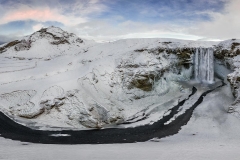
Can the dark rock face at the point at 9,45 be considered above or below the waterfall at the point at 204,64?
above

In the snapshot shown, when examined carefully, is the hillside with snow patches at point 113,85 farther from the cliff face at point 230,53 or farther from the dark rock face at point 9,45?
the dark rock face at point 9,45

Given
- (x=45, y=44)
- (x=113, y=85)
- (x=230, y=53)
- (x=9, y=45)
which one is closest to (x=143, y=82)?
(x=113, y=85)

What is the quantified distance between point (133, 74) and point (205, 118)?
48.8 ft

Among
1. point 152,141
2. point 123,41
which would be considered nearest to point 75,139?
point 152,141

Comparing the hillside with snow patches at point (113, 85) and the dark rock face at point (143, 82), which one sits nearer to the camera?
the hillside with snow patches at point (113, 85)

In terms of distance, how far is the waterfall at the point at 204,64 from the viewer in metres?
49.2

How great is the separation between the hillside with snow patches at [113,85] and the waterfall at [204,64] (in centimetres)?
123

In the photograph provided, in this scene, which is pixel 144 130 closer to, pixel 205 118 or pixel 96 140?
pixel 96 140

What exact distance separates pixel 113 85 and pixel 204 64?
73.7ft

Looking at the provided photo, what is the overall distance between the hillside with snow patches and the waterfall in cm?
123

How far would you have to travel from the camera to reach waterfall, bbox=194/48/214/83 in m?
49.2

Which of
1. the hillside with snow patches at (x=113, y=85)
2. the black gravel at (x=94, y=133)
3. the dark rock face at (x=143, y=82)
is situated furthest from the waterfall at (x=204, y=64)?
the black gravel at (x=94, y=133)

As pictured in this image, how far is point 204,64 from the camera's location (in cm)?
4953

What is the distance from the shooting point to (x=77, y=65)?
44250mm
